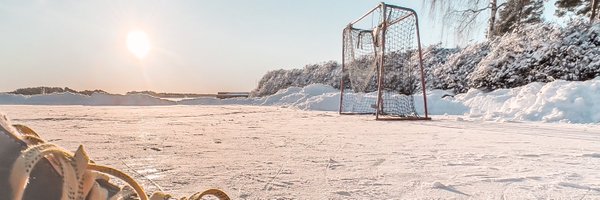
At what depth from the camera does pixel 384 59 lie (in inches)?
254

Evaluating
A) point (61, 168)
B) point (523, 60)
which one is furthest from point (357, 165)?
point (523, 60)

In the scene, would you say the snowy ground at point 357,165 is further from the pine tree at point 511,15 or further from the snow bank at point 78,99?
the pine tree at point 511,15

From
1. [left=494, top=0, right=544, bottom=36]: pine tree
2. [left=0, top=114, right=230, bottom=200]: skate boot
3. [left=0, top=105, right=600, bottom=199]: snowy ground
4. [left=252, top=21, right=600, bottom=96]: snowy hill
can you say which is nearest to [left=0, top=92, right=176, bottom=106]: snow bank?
[left=252, top=21, right=600, bottom=96]: snowy hill

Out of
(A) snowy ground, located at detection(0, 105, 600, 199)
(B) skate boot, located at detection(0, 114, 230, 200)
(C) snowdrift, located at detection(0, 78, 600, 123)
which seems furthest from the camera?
(C) snowdrift, located at detection(0, 78, 600, 123)

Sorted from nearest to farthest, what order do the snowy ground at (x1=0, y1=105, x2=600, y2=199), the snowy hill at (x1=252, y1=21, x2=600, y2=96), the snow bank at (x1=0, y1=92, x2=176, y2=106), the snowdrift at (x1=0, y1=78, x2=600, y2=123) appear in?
the snowy ground at (x1=0, y1=105, x2=600, y2=199)
the snowdrift at (x1=0, y1=78, x2=600, y2=123)
the snowy hill at (x1=252, y1=21, x2=600, y2=96)
the snow bank at (x1=0, y1=92, x2=176, y2=106)

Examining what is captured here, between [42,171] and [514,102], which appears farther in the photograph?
[514,102]

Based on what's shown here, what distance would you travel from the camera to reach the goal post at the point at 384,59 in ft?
19.1

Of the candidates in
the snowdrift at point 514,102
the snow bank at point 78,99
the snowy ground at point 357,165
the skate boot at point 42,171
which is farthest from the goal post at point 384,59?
the snow bank at point 78,99

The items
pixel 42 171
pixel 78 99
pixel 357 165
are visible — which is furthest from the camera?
pixel 78 99

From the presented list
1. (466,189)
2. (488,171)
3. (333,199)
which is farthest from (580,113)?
(333,199)

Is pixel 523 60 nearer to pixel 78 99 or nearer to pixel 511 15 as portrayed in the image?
pixel 511 15

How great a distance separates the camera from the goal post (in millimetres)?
5824

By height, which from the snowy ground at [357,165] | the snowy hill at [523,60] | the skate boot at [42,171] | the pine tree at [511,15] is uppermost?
the pine tree at [511,15]

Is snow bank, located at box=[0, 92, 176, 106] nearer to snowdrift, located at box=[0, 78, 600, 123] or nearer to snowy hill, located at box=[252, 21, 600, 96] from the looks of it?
snowdrift, located at box=[0, 78, 600, 123]
